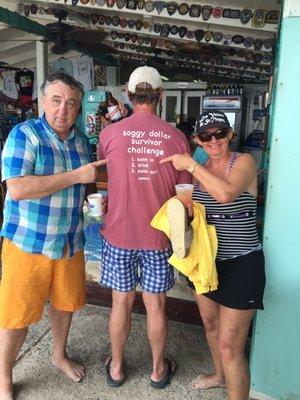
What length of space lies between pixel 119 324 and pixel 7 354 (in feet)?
2.11

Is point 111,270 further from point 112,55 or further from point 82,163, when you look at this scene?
point 112,55

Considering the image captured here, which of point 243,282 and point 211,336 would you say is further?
point 211,336

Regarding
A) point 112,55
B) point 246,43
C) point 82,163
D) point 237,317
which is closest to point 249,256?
point 237,317

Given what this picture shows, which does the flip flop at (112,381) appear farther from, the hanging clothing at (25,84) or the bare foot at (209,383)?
the hanging clothing at (25,84)

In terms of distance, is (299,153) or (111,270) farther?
(111,270)

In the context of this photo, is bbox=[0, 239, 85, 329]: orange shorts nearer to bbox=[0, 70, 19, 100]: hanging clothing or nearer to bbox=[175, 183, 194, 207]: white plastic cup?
bbox=[175, 183, 194, 207]: white plastic cup

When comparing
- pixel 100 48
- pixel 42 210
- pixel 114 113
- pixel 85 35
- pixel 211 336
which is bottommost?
pixel 211 336

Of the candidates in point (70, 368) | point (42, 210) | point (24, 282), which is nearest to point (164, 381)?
point (70, 368)

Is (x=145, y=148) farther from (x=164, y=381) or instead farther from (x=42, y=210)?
(x=164, y=381)

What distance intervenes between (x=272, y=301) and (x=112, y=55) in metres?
8.41

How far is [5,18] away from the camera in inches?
198

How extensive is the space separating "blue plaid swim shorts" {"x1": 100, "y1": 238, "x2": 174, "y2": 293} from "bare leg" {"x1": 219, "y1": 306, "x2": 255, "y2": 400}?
396 mm

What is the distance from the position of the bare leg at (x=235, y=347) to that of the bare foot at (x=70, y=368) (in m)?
0.97

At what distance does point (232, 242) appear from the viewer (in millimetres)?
1819
